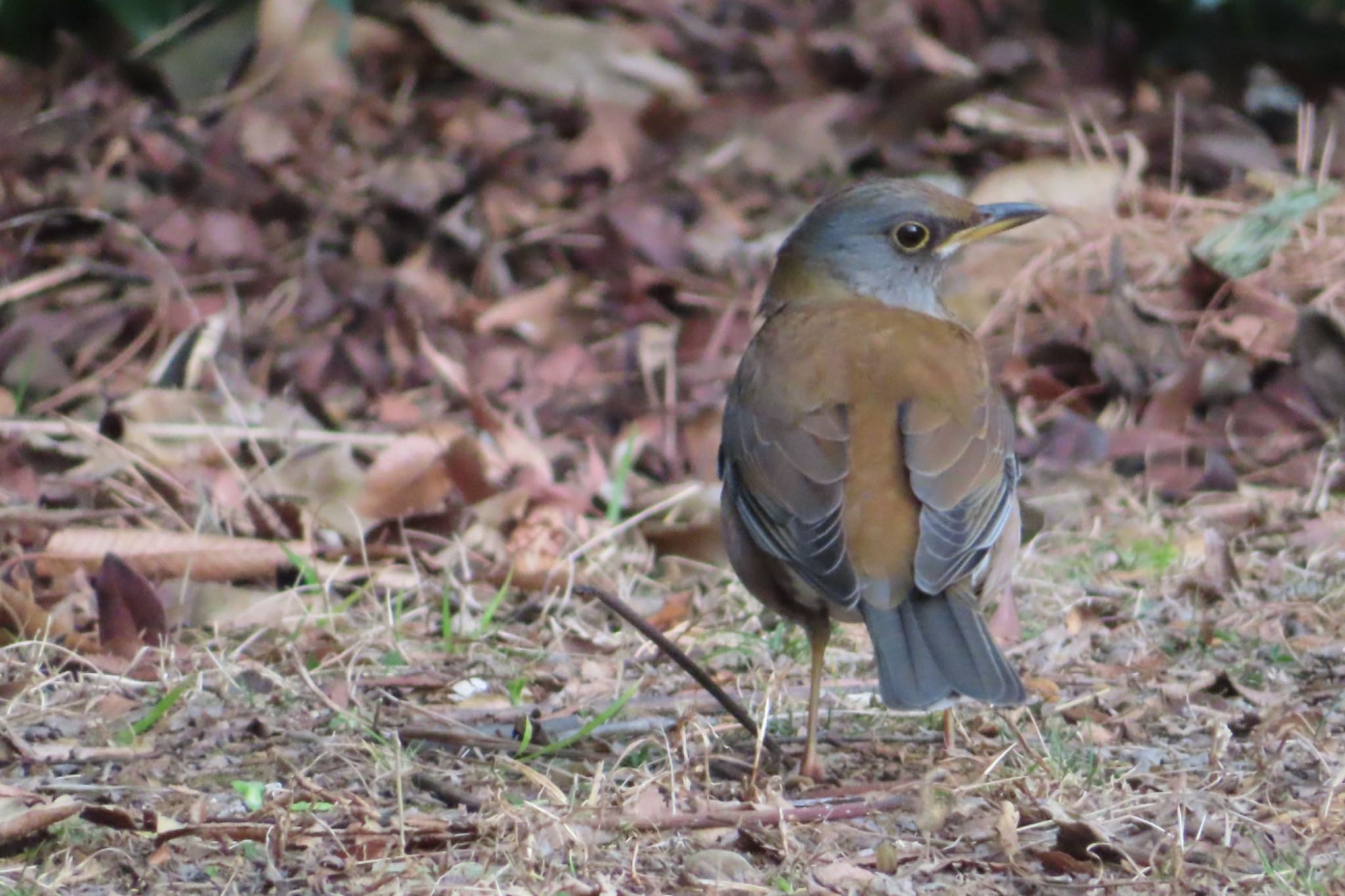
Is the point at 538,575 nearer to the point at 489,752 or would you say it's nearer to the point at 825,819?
the point at 489,752

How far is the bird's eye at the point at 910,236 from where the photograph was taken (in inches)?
223

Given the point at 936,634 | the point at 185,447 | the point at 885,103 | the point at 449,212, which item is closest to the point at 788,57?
the point at 885,103

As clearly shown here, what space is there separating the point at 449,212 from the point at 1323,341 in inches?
164

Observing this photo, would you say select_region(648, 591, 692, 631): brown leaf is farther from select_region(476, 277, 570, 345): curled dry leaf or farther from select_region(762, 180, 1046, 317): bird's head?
select_region(476, 277, 570, 345): curled dry leaf

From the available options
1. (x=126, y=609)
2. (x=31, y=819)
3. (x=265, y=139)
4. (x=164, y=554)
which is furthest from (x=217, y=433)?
(x=31, y=819)

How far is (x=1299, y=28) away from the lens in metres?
10.5

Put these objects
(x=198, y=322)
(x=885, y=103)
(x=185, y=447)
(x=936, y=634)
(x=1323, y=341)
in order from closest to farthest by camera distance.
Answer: (x=936, y=634) < (x=185, y=447) < (x=1323, y=341) < (x=198, y=322) < (x=885, y=103)

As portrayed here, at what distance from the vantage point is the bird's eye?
18.6ft

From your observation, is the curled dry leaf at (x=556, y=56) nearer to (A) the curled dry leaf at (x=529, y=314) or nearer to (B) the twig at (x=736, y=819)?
(A) the curled dry leaf at (x=529, y=314)

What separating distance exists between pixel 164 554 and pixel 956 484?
2.67 m

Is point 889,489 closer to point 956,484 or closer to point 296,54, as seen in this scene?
point 956,484

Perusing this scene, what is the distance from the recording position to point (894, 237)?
224 inches

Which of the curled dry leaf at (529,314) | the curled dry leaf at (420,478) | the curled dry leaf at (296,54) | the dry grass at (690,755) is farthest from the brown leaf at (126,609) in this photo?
the curled dry leaf at (296,54)

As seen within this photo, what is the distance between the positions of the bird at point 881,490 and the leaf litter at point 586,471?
285mm
